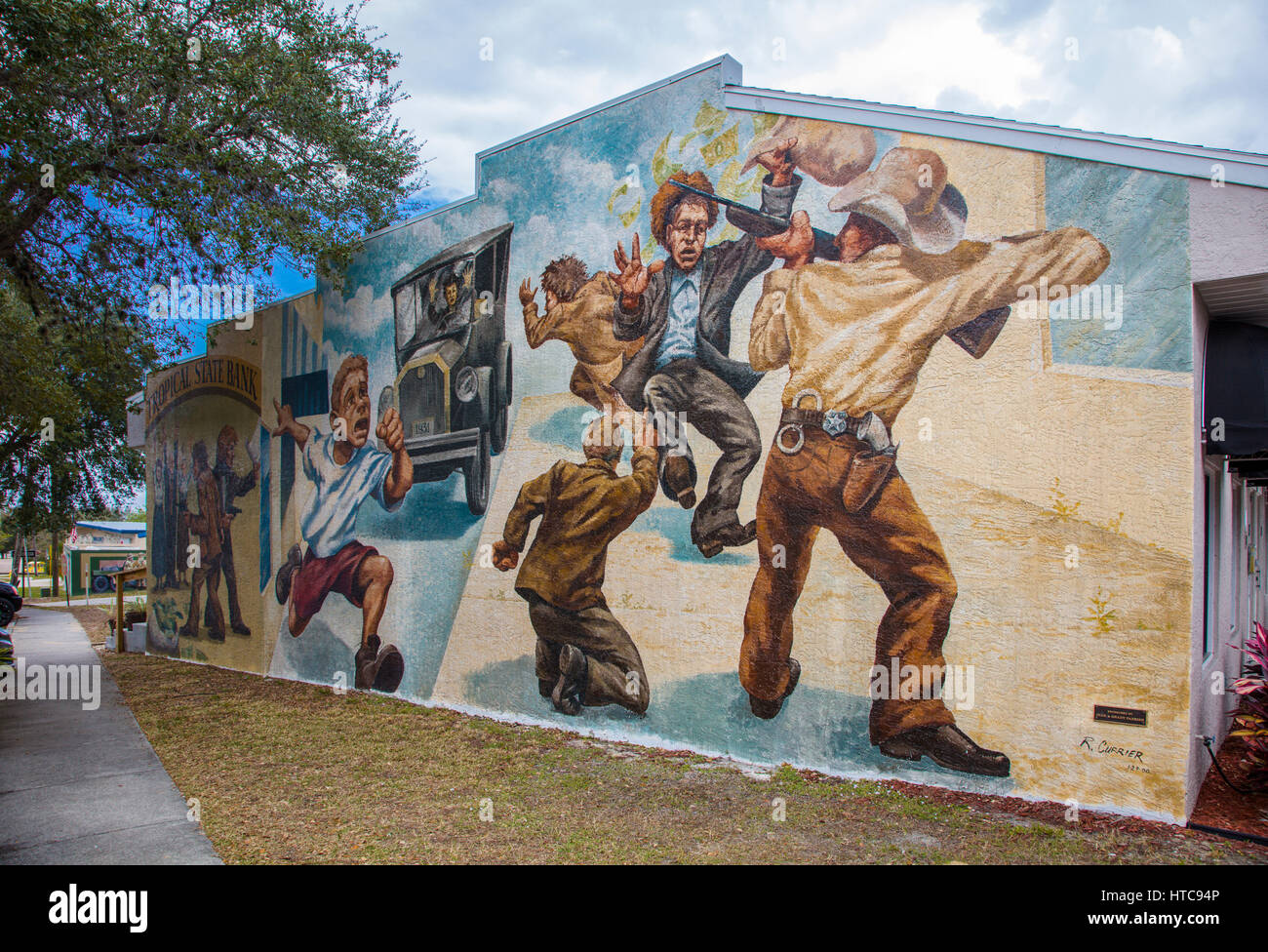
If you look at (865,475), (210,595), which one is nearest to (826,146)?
(865,475)

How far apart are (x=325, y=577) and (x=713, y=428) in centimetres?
666

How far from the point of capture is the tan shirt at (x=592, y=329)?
332 inches

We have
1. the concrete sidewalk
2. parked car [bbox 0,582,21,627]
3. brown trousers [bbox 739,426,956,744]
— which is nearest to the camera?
the concrete sidewalk

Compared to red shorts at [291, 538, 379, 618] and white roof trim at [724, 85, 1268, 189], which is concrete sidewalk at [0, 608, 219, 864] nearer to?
red shorts at [291, 538, 379, 618]

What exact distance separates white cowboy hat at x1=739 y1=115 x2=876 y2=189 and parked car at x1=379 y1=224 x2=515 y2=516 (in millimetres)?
3477

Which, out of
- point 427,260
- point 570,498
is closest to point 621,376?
point 570,498

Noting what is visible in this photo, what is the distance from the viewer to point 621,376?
833 cm

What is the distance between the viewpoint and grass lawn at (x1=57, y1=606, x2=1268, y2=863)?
539 centimetres

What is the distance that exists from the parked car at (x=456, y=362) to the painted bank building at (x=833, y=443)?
45 millimetres

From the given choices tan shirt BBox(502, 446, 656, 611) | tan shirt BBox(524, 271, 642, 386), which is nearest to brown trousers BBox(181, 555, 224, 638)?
tan shirt BBox(502, 446, 656, 611)

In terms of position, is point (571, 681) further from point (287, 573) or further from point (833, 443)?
point (287, 573)

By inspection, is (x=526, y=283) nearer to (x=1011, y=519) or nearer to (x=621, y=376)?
(x=621, y=376)

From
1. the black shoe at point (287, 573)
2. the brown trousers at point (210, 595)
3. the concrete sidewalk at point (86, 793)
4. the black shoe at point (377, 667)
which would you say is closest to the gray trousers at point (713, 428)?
the concrete sidewalk at point (86, 793)

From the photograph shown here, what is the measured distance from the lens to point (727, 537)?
7.47m
